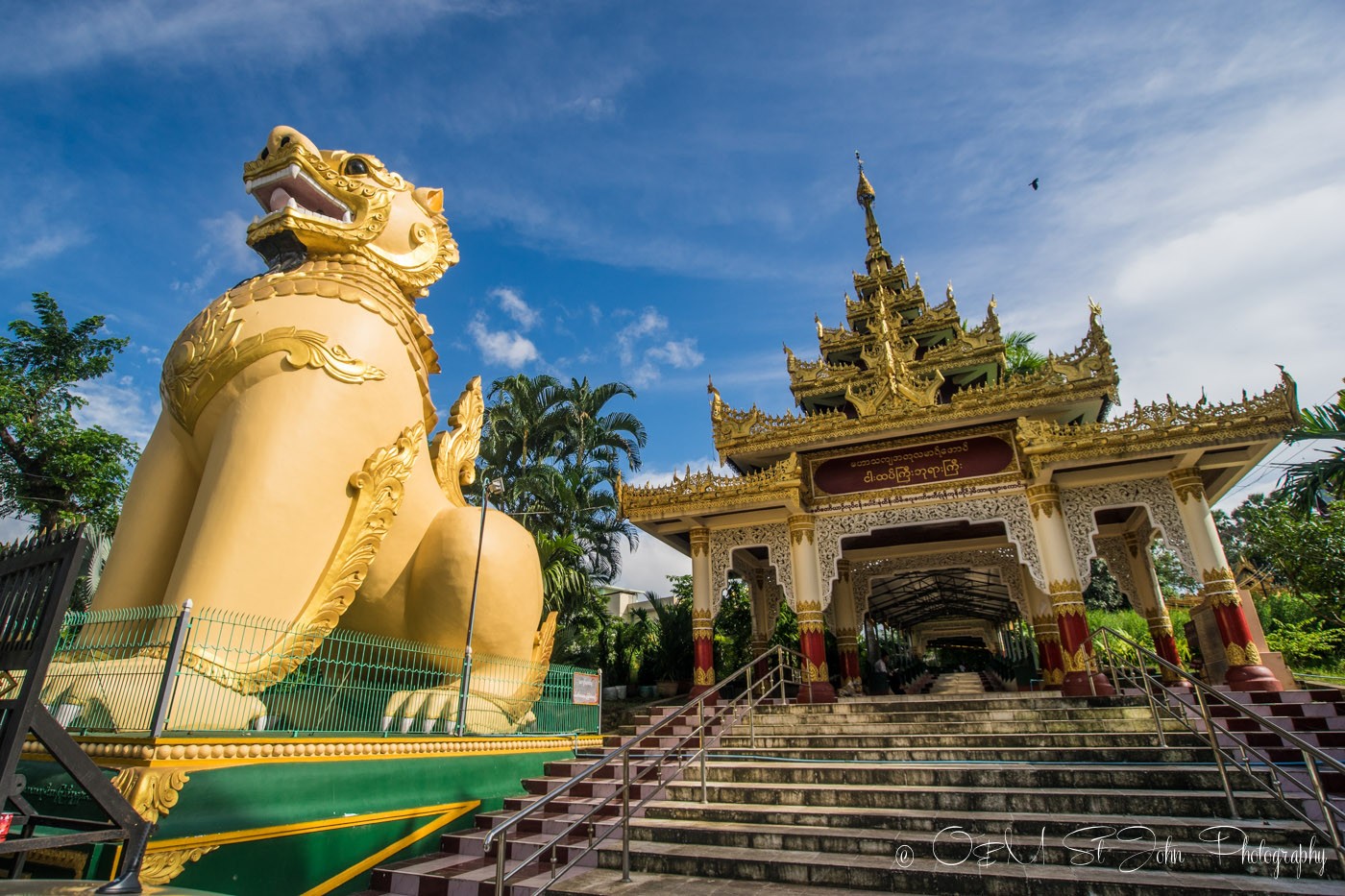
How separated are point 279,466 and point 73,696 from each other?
1.83m

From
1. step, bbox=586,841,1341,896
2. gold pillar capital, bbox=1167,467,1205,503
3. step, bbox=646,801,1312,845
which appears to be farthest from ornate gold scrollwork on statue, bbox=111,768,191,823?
gold pillar capital, bbox=1167,467,1205,503

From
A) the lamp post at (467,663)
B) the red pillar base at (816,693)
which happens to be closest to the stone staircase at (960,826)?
the lamp post at (467,663)

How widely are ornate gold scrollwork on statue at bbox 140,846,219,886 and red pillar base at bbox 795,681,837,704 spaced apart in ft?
26.0

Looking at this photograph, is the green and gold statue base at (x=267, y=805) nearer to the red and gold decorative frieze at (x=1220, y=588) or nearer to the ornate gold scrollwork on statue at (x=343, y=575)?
the ornate gold scrollwork on statue at (x=343, y=575)

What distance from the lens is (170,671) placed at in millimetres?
4027

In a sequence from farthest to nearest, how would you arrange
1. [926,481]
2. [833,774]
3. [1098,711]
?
1. [926,481]
2. [1098,711]
3. [833,774]

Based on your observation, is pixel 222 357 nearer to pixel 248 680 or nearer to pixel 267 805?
pixel 248 680

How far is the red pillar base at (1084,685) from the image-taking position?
920 cm

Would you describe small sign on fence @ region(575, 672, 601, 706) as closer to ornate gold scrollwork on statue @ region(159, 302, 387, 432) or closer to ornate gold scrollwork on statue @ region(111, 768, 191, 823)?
ornate gold scrollwork on statue @ region(159, 302, 387, 432)

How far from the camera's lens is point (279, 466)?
5172 millimetres

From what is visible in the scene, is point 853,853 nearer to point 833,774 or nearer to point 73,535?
point 833,774

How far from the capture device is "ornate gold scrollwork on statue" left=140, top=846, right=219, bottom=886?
3.65 m

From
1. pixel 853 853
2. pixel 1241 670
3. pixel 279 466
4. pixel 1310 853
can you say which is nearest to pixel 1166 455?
pixel 1241 670

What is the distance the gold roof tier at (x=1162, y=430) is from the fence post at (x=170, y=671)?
9.78m
